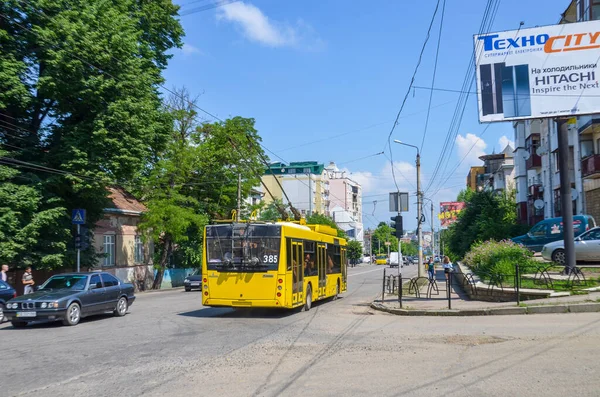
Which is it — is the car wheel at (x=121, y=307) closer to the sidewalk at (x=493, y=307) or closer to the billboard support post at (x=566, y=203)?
Result: the sidewalk at (x=493, y=307)

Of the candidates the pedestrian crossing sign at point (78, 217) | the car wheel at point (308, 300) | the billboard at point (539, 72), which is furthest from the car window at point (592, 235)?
the pedestrian crossing sign at point (78, 217)

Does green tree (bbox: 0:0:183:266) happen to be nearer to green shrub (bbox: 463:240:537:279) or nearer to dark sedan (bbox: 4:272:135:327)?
dark sedan (bbox: 4:272:135:327)

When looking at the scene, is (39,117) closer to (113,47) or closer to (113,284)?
(113,47)

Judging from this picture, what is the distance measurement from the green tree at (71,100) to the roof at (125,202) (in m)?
9.28

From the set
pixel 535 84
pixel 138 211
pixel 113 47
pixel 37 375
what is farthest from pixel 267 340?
pixel 138 211

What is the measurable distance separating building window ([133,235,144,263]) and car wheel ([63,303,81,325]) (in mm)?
23482

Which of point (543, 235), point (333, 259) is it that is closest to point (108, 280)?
point (333, 259)

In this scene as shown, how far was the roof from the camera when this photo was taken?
3725cm

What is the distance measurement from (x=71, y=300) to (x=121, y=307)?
276 centimetres

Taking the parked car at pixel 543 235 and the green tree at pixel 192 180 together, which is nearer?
the parked car at pixel 543 235

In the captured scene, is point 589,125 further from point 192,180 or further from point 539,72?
point 192,180

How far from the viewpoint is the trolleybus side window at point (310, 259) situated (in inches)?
739

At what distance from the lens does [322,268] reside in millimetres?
21250

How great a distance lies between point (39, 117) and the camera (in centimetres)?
2705
